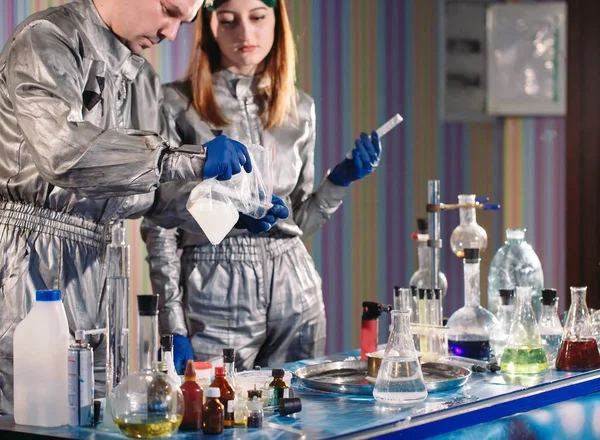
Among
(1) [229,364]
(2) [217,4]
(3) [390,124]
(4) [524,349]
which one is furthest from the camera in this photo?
(2) [217,4]

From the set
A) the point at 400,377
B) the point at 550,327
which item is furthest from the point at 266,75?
the point at 400,377

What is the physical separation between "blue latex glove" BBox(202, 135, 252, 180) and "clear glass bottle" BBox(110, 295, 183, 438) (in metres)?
0.47

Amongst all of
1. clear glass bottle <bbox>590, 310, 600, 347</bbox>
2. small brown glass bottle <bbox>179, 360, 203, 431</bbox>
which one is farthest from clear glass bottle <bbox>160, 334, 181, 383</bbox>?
clear glass bottle <bbox>590, 310, 600, 347</bbox>

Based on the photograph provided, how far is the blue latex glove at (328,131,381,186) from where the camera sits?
2.96 m

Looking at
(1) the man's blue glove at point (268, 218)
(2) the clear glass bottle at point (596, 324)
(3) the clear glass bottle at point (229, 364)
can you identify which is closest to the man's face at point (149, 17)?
(1) the man's blue glove at point (268, 218)

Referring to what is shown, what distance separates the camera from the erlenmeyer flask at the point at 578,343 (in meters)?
2.19

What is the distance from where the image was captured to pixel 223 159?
1992mm

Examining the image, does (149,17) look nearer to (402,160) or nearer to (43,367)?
(43,367)

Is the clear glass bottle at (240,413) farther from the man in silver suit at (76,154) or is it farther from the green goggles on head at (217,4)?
the green goggles on head at (217,4)

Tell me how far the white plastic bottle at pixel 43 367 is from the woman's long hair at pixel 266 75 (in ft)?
4.30

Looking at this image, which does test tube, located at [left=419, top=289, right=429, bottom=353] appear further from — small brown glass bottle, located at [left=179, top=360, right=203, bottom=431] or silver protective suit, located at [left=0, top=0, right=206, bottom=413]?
small brown glass bottle, located at [left=179, top=360, right=203, bottom=431]

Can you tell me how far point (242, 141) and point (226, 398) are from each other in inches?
52.7

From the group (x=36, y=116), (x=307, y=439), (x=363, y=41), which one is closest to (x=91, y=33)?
(x=36, y=116)

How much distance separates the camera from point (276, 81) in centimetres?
300
